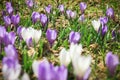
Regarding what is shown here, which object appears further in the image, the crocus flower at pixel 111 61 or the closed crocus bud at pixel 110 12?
the closed crocus bud at pixel 110 12

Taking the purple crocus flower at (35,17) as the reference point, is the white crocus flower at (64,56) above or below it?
below

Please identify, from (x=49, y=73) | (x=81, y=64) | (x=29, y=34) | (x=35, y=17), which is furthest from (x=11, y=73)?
(x=35, y=17)

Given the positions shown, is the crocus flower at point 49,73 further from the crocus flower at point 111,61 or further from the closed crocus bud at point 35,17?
the closed crocus bud at point 35,17

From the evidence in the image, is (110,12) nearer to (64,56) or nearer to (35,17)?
(35,17)

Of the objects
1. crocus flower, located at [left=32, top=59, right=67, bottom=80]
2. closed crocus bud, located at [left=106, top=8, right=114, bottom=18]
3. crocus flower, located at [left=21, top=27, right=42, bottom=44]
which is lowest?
crocus flower, located at [left=32, top=59, right=67, bottom=80]

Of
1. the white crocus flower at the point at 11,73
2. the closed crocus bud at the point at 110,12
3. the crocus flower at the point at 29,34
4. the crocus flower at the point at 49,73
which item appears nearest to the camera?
the crocus flower at the point at 49,73

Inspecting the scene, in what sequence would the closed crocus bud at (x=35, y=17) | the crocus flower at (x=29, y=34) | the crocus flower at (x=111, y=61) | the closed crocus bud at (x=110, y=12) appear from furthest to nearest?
the closed crocus bud at (x=110, y=12) < the closed crocus bud at (x=35, y=17) < the crocus flower at (x=29, y=34) < the crocus flower at (x=111, y=61)

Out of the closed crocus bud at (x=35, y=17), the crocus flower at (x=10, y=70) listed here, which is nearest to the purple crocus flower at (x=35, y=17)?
the closed crocus bud at (x=35, y=17)

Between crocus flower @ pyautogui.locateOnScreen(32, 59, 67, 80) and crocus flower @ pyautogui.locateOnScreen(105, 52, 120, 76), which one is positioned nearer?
crocus flower @ pyautogui.locateOnScreen(32, 59, 67, 80)

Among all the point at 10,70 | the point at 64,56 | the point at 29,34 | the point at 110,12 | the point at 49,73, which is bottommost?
the point at 49,73

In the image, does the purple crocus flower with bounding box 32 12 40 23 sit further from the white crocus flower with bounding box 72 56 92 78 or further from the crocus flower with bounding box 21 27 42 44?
the white crocus flower with bounding box 72 56 92 78

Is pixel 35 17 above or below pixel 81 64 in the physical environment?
above

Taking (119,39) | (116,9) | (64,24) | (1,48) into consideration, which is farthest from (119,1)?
(1,48)

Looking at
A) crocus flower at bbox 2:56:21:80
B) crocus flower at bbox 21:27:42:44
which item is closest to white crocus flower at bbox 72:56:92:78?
crocus flower at bbox 2:56:21:80
